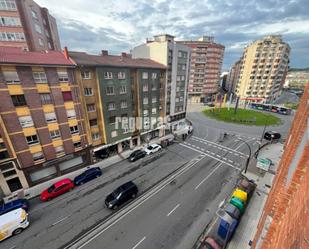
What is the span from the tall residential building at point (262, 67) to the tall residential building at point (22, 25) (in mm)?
75523

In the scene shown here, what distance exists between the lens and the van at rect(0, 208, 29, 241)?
43.5 ft

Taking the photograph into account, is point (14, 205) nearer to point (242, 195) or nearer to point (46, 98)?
point (46, 98)

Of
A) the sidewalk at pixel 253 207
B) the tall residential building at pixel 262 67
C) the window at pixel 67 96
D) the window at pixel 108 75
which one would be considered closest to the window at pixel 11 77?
the window at pixel 67 96

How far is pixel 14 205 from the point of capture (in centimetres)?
1600

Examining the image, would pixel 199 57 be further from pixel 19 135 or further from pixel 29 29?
pixel 19 135

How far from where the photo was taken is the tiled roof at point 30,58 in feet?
50.1

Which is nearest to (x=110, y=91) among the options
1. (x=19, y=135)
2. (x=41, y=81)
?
(x=41, y=81)

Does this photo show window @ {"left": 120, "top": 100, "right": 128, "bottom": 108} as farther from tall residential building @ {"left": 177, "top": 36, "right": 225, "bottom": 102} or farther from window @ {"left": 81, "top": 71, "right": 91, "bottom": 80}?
tall residential building @ {"left": 177, "top": 36, "right": 225, "bottom": 102}

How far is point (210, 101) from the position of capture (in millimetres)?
78812

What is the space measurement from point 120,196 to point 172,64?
26706 mm

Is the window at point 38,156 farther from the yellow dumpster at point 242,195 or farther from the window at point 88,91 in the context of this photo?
the yellow dumpster at point 242,195

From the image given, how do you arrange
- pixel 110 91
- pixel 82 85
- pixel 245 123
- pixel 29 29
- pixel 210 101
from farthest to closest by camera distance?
pixel 210 101
pixel 245 123
pixel 29 29
pixel 110 91
pixel 82 85

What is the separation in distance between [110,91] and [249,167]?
25.2 meters

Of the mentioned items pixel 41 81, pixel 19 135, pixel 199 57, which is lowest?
pixel 19 135
